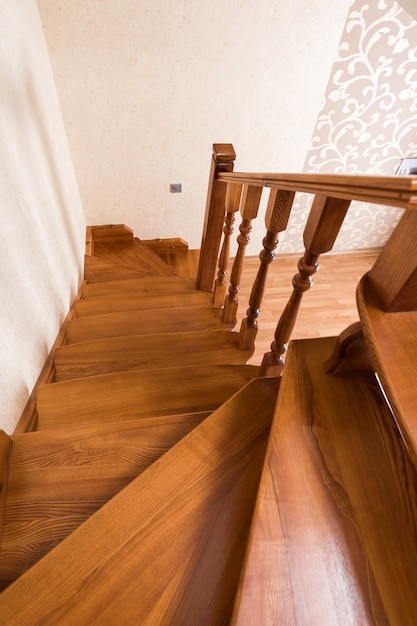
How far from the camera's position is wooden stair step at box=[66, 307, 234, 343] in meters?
1.79

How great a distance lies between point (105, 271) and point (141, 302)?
2.86ft

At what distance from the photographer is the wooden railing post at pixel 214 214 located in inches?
A: 64.6

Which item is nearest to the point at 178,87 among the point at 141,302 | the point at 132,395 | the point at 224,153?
the point at 224,153

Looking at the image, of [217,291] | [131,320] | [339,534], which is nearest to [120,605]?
[339,534]

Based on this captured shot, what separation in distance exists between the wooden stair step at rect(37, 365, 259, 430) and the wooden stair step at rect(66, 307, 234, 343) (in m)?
0.53

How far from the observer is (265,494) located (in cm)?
55

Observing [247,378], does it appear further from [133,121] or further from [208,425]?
[133,121]

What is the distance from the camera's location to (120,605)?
538 millimetres

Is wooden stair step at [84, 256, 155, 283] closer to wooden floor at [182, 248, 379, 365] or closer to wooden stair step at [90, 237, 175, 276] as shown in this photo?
wooden stair step at [90, 237, 175, 276]

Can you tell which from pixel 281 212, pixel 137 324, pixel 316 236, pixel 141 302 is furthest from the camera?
pixel 141 302

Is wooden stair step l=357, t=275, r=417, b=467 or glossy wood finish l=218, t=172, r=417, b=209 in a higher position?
glossy wood finish l=218, t=172, r=417, b=209

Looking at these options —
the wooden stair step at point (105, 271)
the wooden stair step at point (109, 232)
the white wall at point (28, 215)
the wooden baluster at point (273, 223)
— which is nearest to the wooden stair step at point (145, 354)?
the white wall at point (28, 215)

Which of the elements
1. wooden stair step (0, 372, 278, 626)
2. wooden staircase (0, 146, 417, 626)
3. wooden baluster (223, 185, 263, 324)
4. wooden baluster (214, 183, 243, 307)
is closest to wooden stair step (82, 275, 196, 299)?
wooden baluster (214, 183, 243, 307)

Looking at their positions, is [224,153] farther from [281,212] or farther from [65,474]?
[65,474]
